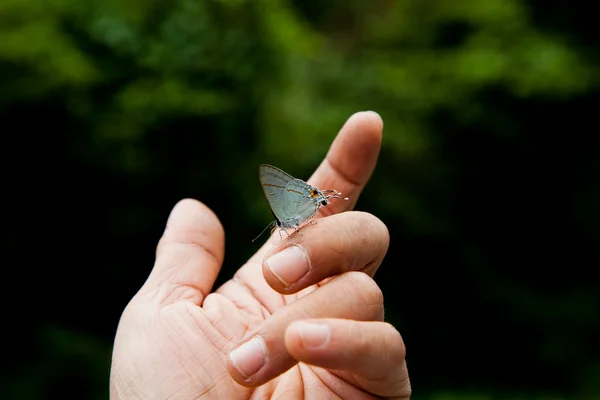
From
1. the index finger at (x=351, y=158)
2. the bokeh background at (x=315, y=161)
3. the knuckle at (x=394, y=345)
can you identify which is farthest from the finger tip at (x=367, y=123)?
the bokeh background at (x=315, y=161)

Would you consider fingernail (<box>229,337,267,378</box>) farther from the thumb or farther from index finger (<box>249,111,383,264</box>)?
index finger (<box>249,111,383,264</box>)

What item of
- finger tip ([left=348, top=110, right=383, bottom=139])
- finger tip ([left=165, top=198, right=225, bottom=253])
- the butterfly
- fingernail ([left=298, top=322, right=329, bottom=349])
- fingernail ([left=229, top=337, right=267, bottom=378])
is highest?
finger tip ([left=348, top=110, right=383, bottom=139])

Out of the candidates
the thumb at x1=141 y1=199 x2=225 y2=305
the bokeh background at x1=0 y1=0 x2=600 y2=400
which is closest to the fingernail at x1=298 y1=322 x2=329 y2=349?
the thumb at x1=141 y1=199 x2=225 y2=305

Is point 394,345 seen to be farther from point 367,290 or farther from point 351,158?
point 351,158

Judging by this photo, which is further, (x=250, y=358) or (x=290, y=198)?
(x=290, y=198)

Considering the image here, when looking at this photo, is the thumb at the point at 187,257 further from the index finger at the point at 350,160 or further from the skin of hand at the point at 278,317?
the index finger at the point at 350,160

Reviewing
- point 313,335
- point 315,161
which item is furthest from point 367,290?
point 315,161

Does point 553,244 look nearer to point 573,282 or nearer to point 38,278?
point 573,282
